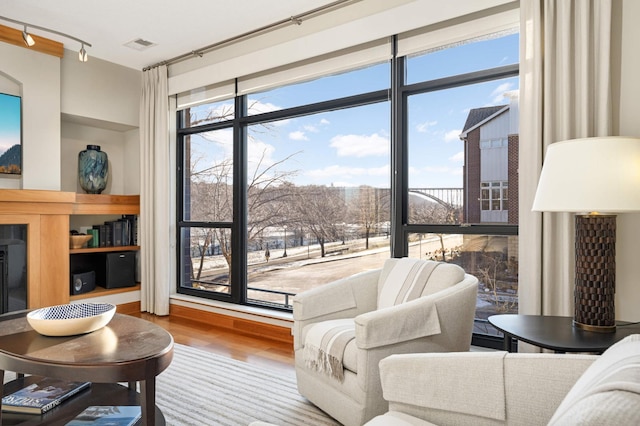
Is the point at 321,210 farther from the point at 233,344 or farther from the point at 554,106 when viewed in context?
the point at 554,106

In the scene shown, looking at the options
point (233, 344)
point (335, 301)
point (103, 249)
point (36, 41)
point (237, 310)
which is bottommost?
point (233, 344)

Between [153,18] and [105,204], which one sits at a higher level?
[153,18]

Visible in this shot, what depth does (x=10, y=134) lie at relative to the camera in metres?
3.70

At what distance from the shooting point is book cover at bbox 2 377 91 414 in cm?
173

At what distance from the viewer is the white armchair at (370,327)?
6.20ft

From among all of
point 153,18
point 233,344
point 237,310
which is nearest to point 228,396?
point 233,344

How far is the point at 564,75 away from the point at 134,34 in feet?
11.1

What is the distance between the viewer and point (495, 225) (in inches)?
106

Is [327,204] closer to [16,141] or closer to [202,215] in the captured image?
[202,215]

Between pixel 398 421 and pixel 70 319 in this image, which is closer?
pixel 398 421

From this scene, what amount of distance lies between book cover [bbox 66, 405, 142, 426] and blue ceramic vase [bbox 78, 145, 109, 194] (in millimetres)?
3229

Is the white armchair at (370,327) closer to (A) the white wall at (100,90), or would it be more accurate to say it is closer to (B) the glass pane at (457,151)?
(B) the glass pane at (457,151)

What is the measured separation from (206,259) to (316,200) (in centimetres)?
148

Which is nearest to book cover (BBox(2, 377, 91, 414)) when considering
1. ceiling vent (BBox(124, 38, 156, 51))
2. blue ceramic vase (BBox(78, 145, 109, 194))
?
blue ceramic vase (BBox(78, 145, 109, 194))
